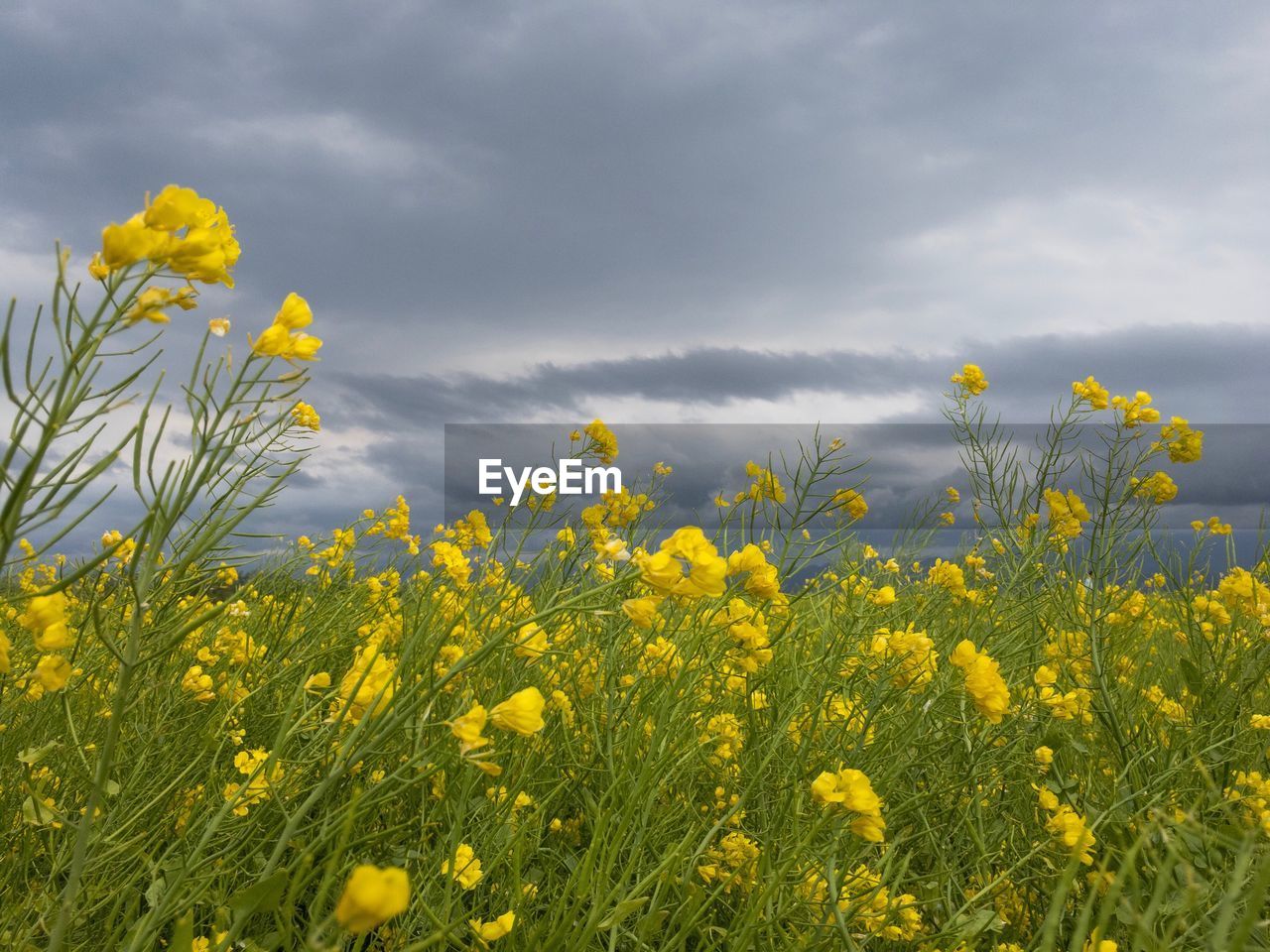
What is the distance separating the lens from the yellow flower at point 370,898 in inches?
23.0

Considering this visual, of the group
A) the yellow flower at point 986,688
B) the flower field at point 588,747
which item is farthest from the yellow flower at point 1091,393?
the yellow flower at point 986,688

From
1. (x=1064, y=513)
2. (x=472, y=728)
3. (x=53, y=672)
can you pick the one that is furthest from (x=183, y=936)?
(x=1064, y=513)

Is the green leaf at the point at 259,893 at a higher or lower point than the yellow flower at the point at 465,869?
higher

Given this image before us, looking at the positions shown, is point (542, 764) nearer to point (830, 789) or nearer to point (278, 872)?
point (830, 789)

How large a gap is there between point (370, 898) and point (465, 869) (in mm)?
1100

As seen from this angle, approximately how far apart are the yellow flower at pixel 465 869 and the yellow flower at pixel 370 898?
1.01 m

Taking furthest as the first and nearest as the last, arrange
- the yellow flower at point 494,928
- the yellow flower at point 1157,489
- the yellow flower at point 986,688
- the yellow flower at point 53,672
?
the yellow flower at point 1157,489, the yellow flower at point 986,688, the yellow flower at point 494,928, the yellow flower at point 53,672

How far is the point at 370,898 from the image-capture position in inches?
23.0

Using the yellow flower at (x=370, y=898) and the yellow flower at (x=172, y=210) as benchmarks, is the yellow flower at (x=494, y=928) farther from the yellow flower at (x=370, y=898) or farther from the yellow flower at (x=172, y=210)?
the yellow flower at (x=172, y=210)

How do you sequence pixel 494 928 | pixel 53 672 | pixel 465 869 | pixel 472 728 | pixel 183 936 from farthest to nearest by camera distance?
pixel 465 869 < pixel 494 928 < pixel 53 672 < pixel 472 728 < pixel 183 936

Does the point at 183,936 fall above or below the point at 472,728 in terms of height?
below

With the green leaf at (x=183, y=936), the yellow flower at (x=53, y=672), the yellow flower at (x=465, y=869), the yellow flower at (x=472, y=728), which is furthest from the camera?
the yellow flower at (x=465, y=869)

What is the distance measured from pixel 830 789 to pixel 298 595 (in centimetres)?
233

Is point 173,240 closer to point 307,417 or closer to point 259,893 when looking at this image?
point 259,893
